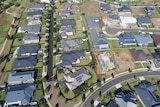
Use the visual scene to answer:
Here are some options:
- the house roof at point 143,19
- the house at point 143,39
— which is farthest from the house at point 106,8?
the house at point 143,39

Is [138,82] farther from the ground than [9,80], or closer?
closer

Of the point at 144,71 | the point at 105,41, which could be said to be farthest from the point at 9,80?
the point at 144,71

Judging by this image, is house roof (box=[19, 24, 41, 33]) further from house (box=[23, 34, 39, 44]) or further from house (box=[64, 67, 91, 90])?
house (box=[64, 67, 91, 90])

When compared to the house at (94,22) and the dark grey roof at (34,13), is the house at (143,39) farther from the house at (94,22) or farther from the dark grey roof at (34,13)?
the dark grey roof at (34,13)

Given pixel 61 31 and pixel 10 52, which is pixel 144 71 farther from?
pixel 10 52

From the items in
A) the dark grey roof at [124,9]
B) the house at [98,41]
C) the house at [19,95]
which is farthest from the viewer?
the dark grey roof at [124,9]

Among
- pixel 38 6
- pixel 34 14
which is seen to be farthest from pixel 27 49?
pixel 38 6

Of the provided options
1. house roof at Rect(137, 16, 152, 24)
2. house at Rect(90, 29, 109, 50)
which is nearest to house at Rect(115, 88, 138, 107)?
house at Rect(90, 29, 109, 50)
